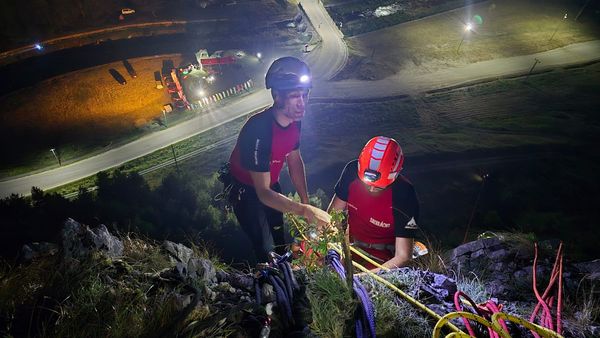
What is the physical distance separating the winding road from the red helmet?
21.4 metres

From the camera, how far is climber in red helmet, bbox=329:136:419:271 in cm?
461

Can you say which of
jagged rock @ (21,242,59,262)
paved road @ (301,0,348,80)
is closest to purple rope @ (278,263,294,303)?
jagged rock @ (21,242,59,262)

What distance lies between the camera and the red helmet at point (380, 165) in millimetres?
4738

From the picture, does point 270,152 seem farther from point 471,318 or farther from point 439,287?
point 471,318

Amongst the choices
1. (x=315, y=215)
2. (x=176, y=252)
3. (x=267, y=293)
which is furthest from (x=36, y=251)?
(x=315, y=215)

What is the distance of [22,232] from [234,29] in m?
34.9

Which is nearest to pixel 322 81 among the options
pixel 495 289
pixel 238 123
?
pixel 238 123

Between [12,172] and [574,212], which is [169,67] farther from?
[574,212]

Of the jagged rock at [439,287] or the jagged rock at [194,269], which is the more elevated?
the jagged rock at [194,269]

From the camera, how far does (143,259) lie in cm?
306

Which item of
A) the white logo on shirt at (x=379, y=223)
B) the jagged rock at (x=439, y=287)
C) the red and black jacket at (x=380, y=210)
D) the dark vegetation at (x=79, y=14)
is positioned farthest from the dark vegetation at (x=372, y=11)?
the jagged rock at (x=439, y=287)

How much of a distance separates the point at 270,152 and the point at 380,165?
1803 mm

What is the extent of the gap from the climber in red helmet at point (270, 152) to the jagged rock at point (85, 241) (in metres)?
1.98

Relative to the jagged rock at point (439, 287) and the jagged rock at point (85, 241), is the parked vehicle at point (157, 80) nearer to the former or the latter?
the jagged rock at point (85, 241)
